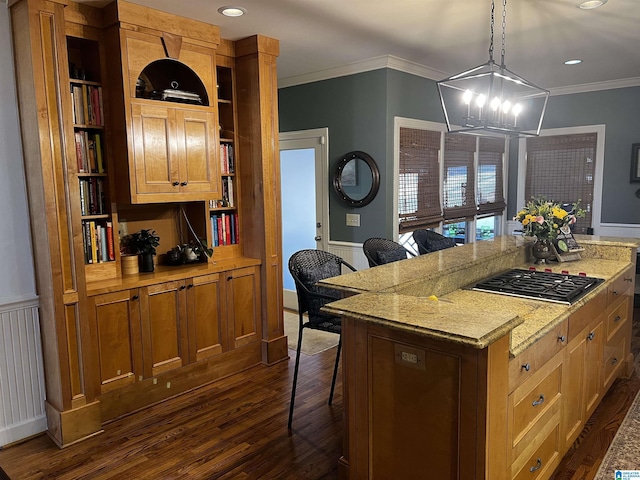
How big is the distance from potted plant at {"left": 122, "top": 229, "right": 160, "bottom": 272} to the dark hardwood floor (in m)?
0.97

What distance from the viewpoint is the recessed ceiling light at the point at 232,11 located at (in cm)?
312

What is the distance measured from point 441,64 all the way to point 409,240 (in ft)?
5.85

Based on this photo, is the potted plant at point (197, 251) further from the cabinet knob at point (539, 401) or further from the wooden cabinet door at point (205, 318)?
the cabinet knob at point (539, 401)

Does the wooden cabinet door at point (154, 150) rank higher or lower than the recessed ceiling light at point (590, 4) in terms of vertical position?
lower

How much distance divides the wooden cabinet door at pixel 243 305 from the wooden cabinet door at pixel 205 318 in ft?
0.28

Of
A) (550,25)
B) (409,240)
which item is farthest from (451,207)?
(550,25)

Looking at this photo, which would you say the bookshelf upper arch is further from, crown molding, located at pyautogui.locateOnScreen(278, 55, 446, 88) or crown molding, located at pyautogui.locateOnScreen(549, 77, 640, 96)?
crown molding, located at pyautogui.locateOnScreen(549, 77, 640, 96)

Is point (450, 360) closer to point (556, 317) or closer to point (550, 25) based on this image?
point (556, 317)

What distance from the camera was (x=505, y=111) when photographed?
292cm

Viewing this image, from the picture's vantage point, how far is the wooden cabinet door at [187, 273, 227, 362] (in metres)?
3.47

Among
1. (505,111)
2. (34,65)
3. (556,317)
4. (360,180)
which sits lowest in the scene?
Answer: (556,317)

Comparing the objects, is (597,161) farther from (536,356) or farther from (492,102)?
(536,356)

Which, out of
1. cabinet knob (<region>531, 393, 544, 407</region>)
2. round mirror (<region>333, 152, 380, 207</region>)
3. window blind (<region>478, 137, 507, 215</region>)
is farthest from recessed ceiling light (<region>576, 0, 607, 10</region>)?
window blind (<region>478, 137, 507, 215</region>)

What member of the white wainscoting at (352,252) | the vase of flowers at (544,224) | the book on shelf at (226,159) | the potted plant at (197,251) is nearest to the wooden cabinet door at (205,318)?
the potted plant at (197,251)
